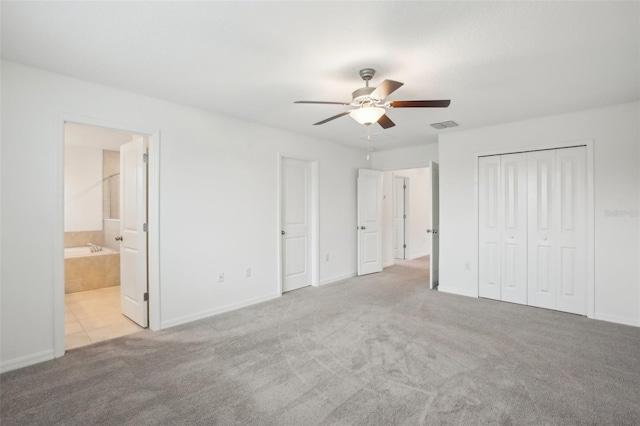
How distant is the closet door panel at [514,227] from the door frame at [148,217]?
4358mm

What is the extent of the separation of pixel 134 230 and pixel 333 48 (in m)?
2.85

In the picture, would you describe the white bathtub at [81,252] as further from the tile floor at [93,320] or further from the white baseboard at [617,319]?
the white baseboard at [617,319]

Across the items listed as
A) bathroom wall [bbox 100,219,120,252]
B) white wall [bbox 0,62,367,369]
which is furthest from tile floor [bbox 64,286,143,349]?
bathroom wall [bbox 100,219,120,252]

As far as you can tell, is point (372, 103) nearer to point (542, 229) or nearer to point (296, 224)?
point (296, 224)

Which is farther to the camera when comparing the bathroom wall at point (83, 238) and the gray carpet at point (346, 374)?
the bathroom wall at point (83, 238)

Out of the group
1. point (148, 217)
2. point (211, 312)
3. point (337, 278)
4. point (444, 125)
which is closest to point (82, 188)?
point (148, 217)

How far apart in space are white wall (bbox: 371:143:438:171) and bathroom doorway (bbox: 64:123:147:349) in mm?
4260

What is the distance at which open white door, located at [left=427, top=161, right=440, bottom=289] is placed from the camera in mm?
4855

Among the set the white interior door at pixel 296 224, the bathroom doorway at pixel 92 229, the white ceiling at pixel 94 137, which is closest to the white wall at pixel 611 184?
the white interior door at pixel 296 224

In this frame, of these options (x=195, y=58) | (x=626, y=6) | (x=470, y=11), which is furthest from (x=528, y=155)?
(x=195, y=58)

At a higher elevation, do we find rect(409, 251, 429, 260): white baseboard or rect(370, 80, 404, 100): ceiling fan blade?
rect(370, 80, 404, 100): ceiling fan blade

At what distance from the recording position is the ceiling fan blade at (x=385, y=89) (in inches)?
85.0

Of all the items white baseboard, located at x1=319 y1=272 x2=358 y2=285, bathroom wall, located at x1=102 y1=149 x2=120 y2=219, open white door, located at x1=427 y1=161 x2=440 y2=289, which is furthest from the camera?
bathroom wall, located at x1=102 y1=149 x2=120 y2=219

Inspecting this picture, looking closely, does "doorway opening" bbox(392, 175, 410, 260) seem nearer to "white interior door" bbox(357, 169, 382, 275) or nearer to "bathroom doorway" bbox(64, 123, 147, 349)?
"white interior door" bbox(357, 169, 382, 275)
